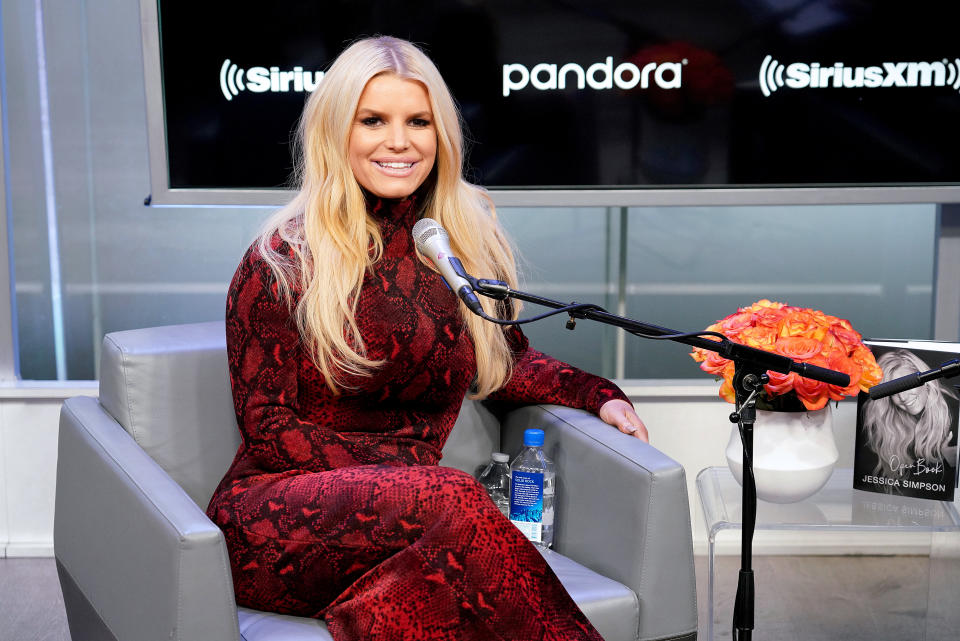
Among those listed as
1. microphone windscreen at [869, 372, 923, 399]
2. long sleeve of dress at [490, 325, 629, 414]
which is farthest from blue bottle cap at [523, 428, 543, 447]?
microphone windscreen at [869, 372, 923, 399]

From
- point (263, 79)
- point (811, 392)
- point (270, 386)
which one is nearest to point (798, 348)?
point (811, 392)

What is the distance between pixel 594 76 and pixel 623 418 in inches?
47.9

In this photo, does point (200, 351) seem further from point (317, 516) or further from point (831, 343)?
point (831, 343)

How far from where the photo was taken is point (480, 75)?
9.86 ft

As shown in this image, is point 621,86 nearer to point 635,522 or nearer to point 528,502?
point 528,502

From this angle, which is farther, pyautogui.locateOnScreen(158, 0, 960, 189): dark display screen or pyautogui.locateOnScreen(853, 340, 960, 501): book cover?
pyautogui.locateOnScreen(158, 0, 960, 189): dark display screen

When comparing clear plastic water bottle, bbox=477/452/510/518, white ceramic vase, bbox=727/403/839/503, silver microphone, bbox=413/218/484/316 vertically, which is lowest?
clear plastic water bottle, bbox=477/452/510/518

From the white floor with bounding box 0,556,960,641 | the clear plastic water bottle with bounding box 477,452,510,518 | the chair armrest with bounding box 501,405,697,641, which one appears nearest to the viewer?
the chair armrest with bounding box 501,405,697,641

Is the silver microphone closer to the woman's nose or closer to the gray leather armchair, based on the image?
the woman's nose

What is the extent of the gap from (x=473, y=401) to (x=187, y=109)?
1260 millimetres

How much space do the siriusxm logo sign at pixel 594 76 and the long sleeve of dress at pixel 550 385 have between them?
925mm

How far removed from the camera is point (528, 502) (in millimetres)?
2262

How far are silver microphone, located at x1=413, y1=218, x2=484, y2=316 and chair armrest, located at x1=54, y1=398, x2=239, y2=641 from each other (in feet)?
1.82

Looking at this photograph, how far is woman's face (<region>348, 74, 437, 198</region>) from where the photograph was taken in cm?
209
